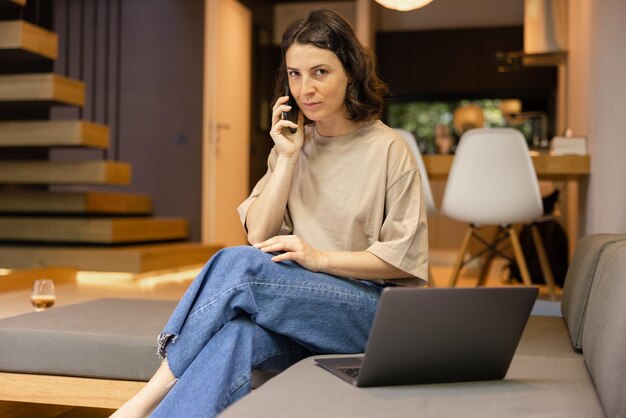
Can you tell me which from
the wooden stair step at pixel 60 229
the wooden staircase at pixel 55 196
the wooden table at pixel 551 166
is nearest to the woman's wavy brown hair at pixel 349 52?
the wooden table at pixel 551 166

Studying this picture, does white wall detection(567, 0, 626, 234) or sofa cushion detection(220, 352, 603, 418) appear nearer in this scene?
sofa cushion detection(220, 352, 603, 418)

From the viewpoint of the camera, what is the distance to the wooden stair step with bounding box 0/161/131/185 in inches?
225

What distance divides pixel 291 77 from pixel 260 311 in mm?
566

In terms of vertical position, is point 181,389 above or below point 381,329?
below

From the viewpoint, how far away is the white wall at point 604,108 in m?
3.34

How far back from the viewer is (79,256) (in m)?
5.71

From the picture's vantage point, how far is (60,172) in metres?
5.79

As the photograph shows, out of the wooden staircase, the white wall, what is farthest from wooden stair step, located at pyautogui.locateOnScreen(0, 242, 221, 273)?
the white wall

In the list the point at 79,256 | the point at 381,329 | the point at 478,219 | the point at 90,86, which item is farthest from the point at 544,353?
the point at 90,86

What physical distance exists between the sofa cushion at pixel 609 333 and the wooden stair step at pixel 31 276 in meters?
3.88

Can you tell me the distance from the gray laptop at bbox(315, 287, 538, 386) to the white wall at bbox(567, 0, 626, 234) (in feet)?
6.39

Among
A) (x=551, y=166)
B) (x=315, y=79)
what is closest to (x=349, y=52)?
(x=315, y=79)

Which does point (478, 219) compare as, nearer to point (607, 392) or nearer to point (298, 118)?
point (298, 118)

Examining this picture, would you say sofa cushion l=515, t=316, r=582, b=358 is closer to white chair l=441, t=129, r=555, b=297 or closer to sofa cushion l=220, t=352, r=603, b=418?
sofa cushion l=220, t=352, r=603, b=418
